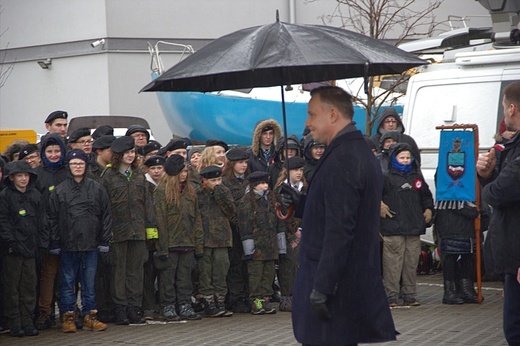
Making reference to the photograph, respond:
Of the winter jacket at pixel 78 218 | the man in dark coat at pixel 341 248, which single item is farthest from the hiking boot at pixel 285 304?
the man in dark coat at pixel 341 248

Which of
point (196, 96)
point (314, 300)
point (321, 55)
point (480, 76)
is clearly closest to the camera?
point (314, 300)

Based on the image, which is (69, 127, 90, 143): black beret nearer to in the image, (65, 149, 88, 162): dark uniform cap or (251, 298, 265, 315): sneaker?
(65, 149, 88, 162): dark uniform cap

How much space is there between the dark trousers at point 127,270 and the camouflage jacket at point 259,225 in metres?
1.20

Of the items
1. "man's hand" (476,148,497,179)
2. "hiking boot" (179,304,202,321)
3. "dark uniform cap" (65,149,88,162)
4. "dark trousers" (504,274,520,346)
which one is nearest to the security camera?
"hiking boot" (179,304,202,321)

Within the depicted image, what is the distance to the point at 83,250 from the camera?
1020 cm

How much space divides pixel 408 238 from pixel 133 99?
1440 centimetres

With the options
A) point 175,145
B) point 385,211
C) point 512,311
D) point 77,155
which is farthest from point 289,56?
point 175,145

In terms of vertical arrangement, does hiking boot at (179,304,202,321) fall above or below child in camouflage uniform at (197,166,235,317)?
below

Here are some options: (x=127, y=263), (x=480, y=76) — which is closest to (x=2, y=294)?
(x=127, y=263)

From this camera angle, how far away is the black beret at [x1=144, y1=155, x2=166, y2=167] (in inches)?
452

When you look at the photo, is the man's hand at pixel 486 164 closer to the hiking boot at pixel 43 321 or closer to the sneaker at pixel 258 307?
the sneaker at pixel 258 307

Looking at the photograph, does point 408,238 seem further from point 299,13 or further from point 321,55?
point 299,13

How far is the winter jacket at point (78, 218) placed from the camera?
10.2m

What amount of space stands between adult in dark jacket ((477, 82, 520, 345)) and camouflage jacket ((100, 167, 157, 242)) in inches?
194
